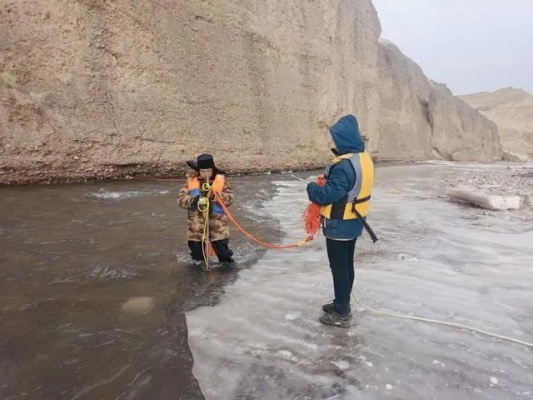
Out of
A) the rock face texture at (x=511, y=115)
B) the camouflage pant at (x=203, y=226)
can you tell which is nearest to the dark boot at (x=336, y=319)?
the camouflage pant at (x=203, y=226)

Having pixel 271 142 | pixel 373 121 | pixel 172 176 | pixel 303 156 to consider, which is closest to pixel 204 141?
pixel 172 176

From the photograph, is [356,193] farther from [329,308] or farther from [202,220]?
[202,220]

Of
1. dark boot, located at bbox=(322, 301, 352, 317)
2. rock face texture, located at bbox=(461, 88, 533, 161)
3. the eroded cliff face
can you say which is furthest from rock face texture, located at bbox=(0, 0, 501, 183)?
rock face texture, located at bbox=(461, 88, 533, 161)

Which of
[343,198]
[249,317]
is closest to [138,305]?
[249,317]

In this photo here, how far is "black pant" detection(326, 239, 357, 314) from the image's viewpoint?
151 inches

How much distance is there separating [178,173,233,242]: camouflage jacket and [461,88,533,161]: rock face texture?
58.1 meters

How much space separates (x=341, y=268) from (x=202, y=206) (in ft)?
6.49

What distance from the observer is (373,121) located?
30.5 metres

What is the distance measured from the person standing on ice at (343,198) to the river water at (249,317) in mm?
384

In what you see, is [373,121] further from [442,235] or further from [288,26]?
[442,235]

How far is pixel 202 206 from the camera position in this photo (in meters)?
5.16

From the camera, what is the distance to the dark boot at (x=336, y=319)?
3.84 m

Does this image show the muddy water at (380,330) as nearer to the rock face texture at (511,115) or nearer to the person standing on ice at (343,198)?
the person standing on ice at (343,198)

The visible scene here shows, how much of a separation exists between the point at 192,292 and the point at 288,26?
1806cm
